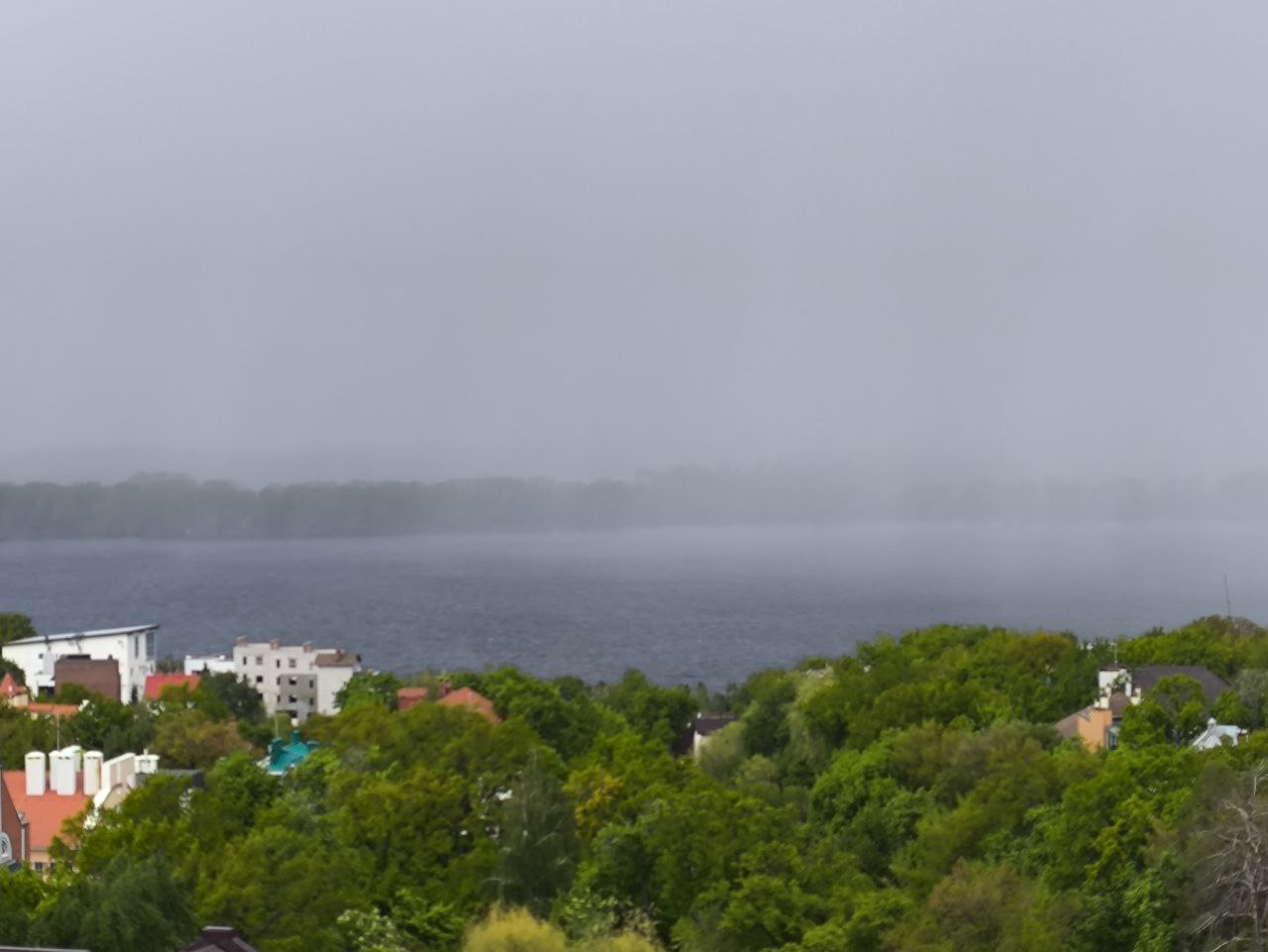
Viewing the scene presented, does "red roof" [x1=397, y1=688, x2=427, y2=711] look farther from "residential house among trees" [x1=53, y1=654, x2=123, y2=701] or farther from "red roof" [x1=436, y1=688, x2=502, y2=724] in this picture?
"residential house among trees" [x1=53, y1=654, x2=123, y2=701]

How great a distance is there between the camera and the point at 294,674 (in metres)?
83.3

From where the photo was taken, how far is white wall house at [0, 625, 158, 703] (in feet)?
225

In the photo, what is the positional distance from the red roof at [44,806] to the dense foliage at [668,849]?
2653 millimetres

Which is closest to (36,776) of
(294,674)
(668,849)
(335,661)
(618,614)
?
(668,849)

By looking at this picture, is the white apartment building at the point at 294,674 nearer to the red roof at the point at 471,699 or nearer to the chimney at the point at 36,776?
the red roof at the point at 471,699

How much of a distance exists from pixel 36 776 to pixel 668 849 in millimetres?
14901

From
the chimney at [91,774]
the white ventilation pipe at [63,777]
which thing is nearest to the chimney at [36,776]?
the white ventilation pipe at [63,777]

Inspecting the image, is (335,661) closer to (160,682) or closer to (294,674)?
(294,674)

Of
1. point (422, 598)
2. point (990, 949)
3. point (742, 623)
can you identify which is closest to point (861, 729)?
point (990, 949)

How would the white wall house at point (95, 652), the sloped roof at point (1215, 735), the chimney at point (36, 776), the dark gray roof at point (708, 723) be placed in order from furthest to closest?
the white wall house at point (95, 652) → the dark gray roof at point (708, 723) → the sloped roof at point (1215, 735) → the chimney at point (36, 776)

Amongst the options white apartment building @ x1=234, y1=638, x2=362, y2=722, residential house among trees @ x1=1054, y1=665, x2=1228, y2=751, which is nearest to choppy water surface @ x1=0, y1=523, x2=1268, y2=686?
white apartment building @ x1=234, y1=638, x2=362, y2=722

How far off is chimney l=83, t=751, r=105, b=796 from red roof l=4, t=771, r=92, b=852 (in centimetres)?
10

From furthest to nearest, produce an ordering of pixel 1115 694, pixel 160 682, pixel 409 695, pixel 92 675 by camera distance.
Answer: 1. pixel 160 682
2. pixel 92 675
3. pixel 409 695
4. pixel 1115 694

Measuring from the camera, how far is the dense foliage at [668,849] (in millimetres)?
24047
